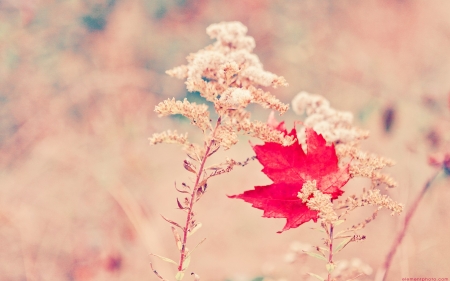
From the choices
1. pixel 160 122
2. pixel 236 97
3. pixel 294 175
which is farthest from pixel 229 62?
pixel 160 122

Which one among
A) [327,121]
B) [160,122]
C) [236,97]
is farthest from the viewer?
[160,122]

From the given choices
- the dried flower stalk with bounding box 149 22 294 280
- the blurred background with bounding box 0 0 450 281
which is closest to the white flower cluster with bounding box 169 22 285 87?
the dried flower stalk with bounding box 149 22 294 280

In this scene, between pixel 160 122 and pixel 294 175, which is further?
pixel 160 122

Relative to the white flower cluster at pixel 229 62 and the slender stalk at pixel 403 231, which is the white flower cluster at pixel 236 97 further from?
the slender stalk at pixel 403 231

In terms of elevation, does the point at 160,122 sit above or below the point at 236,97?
above

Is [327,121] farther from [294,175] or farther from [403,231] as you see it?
[403,231]

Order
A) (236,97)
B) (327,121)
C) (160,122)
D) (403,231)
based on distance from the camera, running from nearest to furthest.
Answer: (236,97) → (327,121) → (403,231) → (160,122)

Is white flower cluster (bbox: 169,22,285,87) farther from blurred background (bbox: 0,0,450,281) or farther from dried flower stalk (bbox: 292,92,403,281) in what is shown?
blurred background (bbox: 0,0,450,281)
